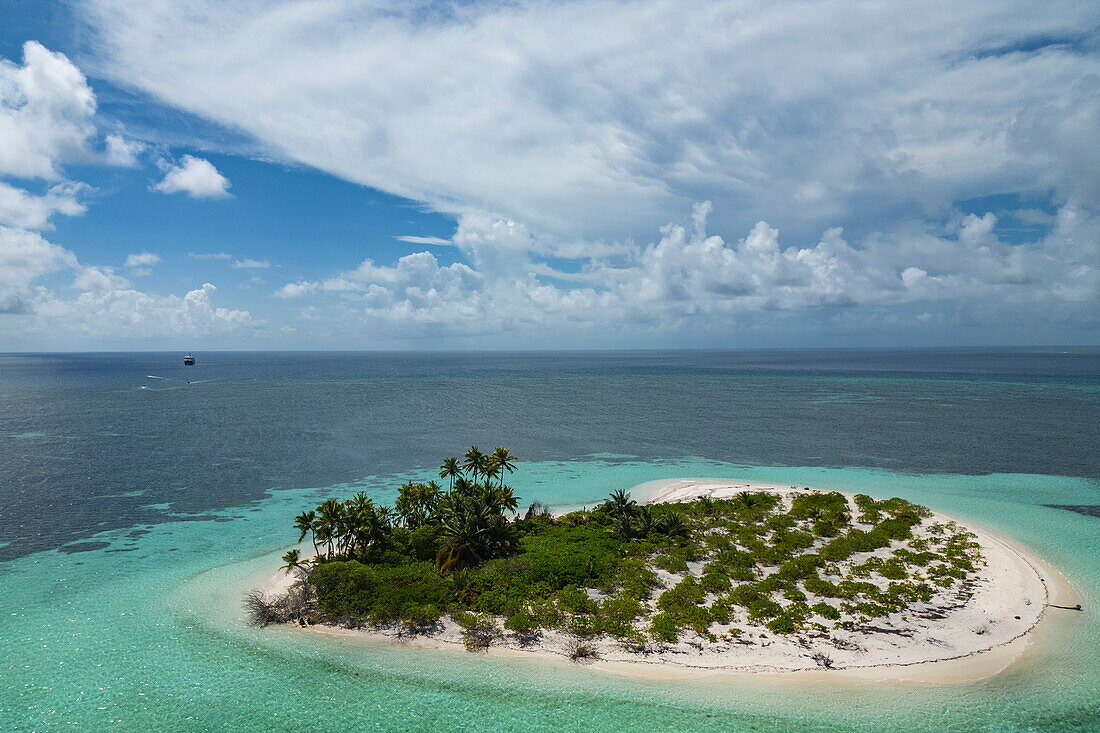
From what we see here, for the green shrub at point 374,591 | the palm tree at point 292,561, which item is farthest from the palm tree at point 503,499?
the palm tree at point 292,561

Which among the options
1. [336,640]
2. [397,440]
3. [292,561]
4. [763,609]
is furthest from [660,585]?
[397,440]

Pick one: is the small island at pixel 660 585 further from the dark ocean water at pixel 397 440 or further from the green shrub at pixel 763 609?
the dark ocean water at pixel 397 440

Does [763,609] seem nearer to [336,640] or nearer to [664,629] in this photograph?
[664,629]

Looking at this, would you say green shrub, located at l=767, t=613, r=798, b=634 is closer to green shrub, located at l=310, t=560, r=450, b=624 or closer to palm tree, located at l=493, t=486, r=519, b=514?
green shrub, located at l=310, t=560, r=450, b=624

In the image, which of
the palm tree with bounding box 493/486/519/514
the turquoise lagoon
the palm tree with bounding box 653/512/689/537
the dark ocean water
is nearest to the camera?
the turquoise lagoon

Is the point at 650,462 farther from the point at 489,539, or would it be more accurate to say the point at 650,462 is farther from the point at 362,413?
the point at 362,413

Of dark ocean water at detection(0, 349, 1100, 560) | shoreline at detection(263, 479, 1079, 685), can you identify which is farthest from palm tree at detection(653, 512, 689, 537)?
dark ocean water at detection(0, 349, 1100, 560)
